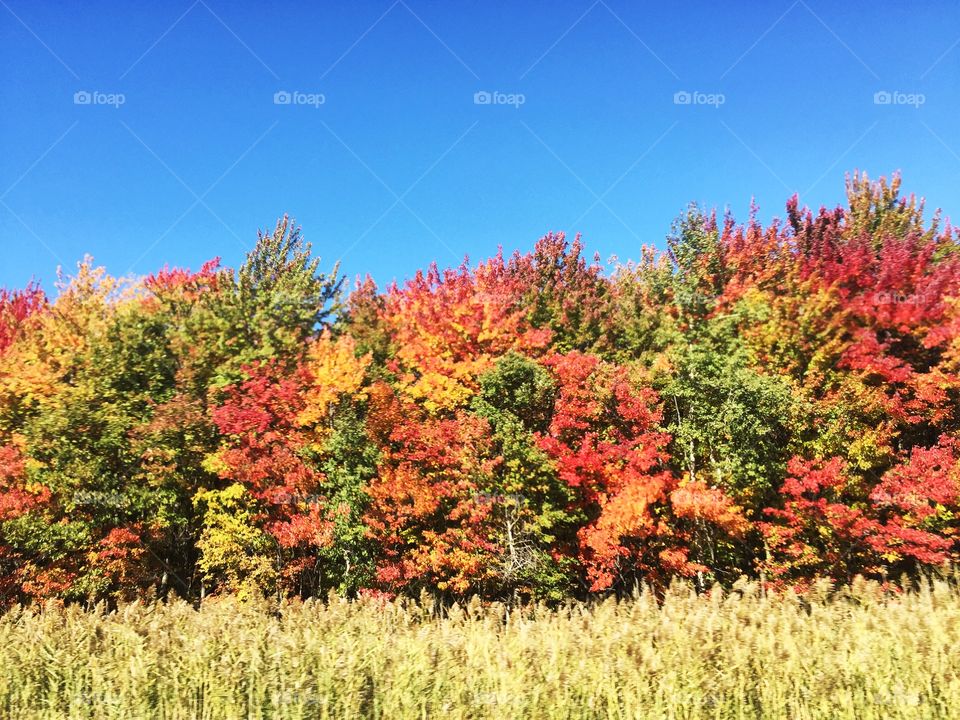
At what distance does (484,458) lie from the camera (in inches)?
791

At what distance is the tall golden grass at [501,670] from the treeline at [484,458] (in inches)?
541

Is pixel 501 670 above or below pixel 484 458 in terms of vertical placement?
below

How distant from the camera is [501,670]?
16.2 ft

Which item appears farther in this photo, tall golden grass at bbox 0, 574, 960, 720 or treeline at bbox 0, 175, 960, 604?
treeline at bbox 0, 175, 960, 604

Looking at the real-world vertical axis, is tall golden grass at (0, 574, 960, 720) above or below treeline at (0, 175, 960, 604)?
below

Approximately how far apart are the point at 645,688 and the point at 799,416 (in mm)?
19542

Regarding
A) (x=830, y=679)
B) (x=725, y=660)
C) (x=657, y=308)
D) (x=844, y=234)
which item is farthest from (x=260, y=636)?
(x=844, y=234)

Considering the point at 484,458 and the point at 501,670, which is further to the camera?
the point at 484,458

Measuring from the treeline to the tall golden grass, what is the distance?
45.1 feet

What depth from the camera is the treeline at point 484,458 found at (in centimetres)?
1991

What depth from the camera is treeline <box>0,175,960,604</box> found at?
784 inches

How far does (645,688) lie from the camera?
14.8 feet

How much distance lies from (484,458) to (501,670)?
49.8ft

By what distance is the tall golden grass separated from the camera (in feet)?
14.6
